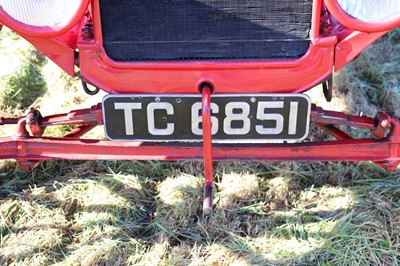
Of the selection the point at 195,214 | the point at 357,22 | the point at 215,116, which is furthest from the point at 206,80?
the point at 195,214

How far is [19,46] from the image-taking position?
4020 mm

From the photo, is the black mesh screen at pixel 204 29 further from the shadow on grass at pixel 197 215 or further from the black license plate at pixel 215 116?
the shadow on grass at pixel 197 215

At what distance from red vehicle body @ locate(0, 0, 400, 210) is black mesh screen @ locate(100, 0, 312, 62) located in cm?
3

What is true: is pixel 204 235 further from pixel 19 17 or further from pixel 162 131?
pixel 19 17

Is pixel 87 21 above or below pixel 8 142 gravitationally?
above

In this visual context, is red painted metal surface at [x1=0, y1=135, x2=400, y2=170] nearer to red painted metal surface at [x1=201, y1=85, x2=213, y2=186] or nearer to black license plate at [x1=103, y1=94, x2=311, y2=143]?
black license plate at [x1=103, y1=94, x2=311, y2=143]

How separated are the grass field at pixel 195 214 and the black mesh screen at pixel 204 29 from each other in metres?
0.84

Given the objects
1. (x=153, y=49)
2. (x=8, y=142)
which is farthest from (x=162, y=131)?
(x=8, y=142)

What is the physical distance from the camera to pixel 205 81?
2.30m

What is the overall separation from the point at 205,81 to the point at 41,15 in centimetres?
71

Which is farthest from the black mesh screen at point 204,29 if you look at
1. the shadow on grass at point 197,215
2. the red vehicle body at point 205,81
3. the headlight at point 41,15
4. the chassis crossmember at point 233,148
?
the shadow on grass at point 197,215

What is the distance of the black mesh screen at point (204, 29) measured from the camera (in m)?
2.20

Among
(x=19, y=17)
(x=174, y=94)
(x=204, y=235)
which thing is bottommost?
(x=204, y=235)

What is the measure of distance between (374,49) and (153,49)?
7.55 feet
